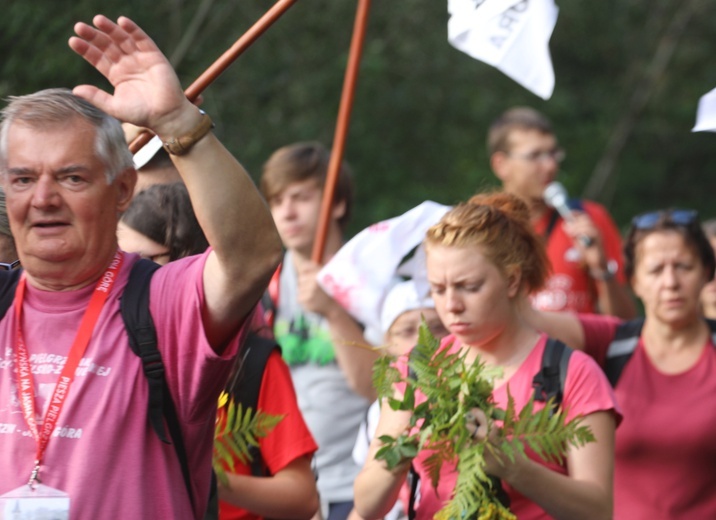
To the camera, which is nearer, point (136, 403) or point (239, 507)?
point (136, 403)

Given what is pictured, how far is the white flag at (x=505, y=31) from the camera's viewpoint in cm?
487

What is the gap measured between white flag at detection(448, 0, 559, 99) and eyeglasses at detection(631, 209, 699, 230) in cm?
99

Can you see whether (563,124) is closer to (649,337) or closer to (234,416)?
(649,337)

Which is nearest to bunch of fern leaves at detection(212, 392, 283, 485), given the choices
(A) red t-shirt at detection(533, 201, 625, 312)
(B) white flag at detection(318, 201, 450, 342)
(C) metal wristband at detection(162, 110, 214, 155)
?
(C) metal wristband at detection(162, 110, 214, 155)

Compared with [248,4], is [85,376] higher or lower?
lower

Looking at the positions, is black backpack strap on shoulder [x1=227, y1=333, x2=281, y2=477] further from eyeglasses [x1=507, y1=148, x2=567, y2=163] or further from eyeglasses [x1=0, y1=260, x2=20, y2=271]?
eyeglasses [x1=507, y1=148, x2=567, y2=163]

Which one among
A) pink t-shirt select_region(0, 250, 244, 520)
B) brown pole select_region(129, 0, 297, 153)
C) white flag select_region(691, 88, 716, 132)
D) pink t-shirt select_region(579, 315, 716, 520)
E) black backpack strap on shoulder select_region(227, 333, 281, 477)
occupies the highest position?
brown pole select_region(129, 0, 297, 153)

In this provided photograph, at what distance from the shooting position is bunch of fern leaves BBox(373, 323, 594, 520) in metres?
3.72

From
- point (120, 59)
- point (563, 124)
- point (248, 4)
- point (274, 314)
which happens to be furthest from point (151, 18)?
point (563, 124)

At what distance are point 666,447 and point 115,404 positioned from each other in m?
2.57

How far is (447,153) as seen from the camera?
15.3 m

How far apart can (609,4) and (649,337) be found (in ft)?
42.0

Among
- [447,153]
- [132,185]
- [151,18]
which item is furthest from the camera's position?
[447,153]

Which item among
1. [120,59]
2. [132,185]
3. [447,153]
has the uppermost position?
[120,59]
